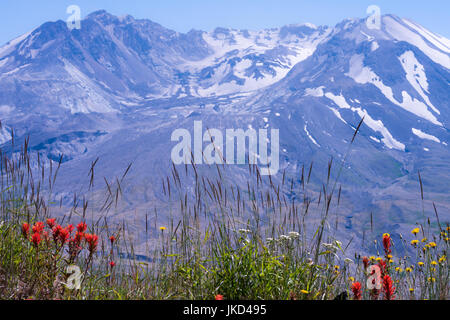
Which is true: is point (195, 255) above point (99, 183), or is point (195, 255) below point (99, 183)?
below

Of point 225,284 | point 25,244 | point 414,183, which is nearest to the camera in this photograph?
point 225,284

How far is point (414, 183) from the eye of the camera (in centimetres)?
19075

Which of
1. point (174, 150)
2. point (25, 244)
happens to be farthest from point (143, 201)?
point (25, 244)
